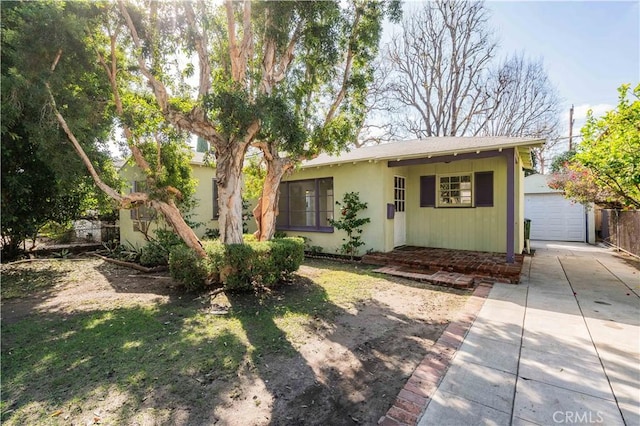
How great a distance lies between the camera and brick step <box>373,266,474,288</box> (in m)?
5.75

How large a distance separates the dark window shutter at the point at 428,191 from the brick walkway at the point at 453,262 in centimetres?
148

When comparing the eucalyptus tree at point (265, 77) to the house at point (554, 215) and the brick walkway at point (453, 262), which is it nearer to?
the brick walkway at point (453, 262)

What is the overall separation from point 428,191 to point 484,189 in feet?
5.15

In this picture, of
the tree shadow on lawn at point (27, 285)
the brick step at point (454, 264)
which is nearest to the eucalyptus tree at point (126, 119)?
the tree shadow on lawn at point (27, 285)

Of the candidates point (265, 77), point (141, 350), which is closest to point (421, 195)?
point (265, 77)

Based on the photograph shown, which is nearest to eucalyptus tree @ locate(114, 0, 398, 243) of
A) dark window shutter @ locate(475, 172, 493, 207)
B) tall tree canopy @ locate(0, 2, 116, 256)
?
tall tree canopy @ locate(0, 2, 116, 256)

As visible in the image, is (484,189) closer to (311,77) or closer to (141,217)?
(311,77)

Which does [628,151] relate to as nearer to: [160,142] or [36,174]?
[160,142]

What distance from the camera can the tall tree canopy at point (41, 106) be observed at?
4531 mm

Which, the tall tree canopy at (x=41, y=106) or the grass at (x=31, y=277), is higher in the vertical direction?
the tall tree canopy at (x=41, y=106)

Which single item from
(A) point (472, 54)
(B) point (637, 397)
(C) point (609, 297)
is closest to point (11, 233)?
(B) point (637, 397)

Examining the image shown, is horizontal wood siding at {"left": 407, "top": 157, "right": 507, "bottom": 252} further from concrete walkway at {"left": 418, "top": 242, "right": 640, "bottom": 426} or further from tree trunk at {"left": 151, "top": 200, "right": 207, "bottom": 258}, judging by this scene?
tree trunk at {"left": 151, "top": 200, "right": 207, "bottom": 258}

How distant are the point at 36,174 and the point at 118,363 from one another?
19.6 ft

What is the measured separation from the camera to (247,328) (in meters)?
3.86
